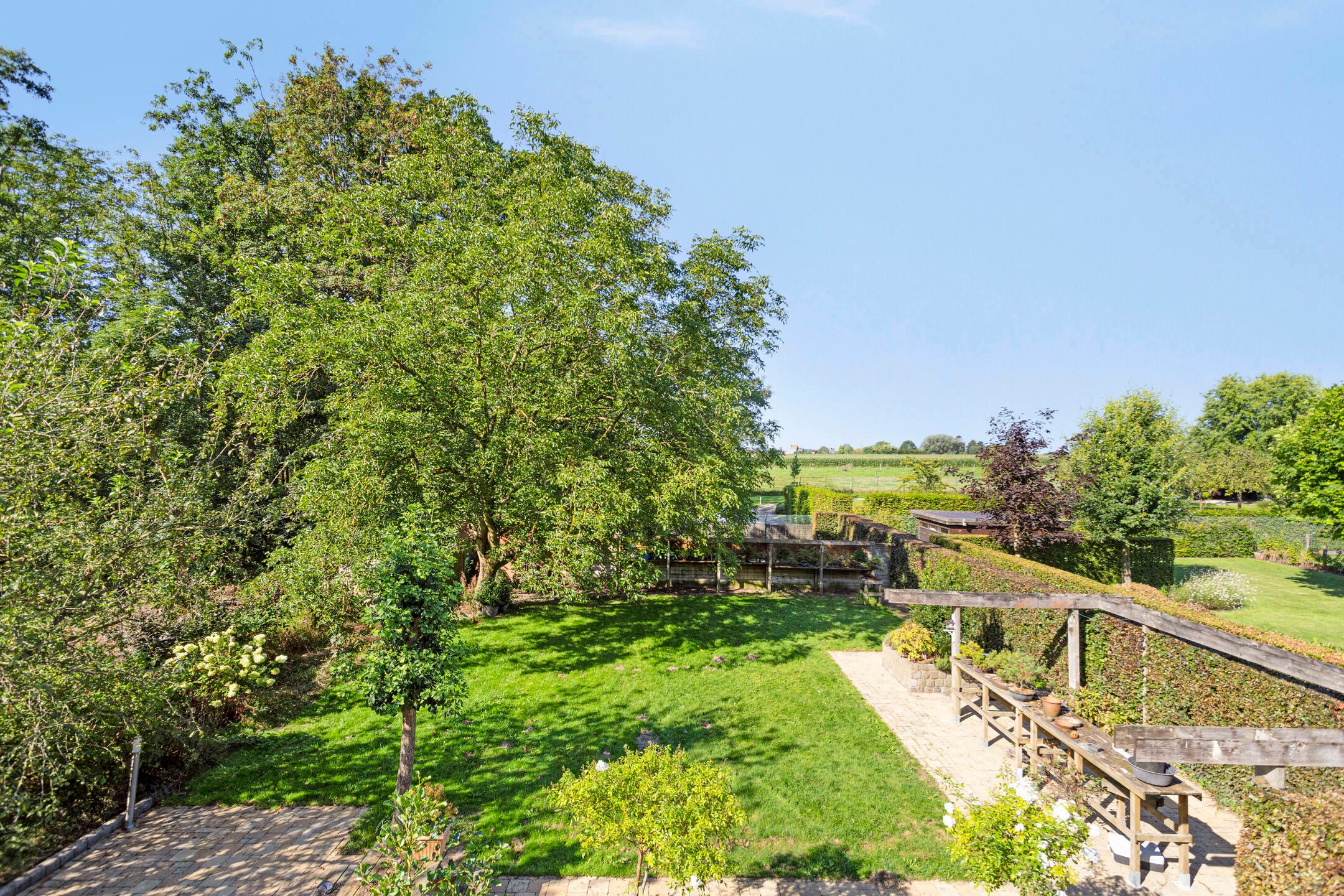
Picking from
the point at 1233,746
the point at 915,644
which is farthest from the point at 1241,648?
the point at 915,644

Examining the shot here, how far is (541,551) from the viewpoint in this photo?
1121cm

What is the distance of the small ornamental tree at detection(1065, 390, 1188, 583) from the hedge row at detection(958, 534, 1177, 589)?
1.06 ft

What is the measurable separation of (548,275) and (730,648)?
8.98m

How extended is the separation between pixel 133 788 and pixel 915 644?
1171 centimetres

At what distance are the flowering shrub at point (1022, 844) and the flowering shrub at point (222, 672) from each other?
8441 millimetres

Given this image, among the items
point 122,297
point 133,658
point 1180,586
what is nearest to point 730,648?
point 133,658

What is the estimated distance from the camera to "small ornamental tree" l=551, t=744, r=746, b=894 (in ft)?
13.7

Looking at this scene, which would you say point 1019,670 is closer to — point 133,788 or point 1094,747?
point 1094,747

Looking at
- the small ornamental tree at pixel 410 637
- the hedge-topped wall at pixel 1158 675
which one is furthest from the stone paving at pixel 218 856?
the hedge-topped wall at pixel 1158 675

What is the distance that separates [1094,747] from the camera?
21.3 feet

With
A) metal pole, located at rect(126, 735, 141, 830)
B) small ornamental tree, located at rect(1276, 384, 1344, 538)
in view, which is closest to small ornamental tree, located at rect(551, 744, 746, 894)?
metal pole, located at rect(126, 735, 141, 830)

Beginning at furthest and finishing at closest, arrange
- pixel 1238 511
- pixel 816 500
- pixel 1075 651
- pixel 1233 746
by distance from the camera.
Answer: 1. pixel 816 500
2. pixel 1238 511
3. pixel 1075 651
4. pixel 1233 746

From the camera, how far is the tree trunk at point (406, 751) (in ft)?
18.6

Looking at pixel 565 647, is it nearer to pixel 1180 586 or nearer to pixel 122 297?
pixel 122 297
